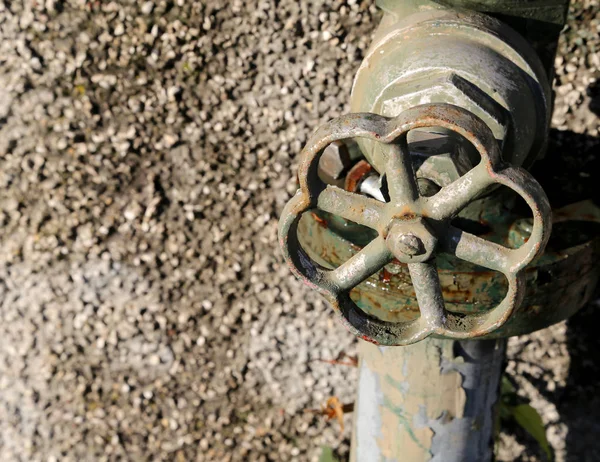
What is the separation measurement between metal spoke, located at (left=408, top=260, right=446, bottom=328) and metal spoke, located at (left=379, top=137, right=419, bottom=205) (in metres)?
0.08

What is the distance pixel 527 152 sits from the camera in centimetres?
86

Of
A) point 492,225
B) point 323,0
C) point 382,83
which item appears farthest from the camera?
point 323,0

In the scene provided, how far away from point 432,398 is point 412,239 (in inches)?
17.9

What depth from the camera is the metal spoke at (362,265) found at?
0.72 m

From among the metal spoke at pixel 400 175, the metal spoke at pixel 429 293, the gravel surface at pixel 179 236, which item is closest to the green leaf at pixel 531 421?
the gravel surface at pixel 179 236

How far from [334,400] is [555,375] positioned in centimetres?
52

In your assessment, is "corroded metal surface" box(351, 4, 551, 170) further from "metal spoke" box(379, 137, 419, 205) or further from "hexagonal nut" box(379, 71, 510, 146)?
"metal spoke" box(379, 137, 419, 205)

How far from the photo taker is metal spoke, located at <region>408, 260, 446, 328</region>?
73cm

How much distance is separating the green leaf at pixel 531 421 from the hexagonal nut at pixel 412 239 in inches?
39.0

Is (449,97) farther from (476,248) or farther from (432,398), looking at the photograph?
(432,398)

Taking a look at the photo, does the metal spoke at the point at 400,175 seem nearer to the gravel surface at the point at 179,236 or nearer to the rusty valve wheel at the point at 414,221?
the rusty valve wheel at the point at 414,221

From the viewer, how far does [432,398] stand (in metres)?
1.05

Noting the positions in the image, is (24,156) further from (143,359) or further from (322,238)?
(322,238)

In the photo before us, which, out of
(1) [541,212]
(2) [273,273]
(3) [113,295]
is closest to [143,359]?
(3) [113,295]
